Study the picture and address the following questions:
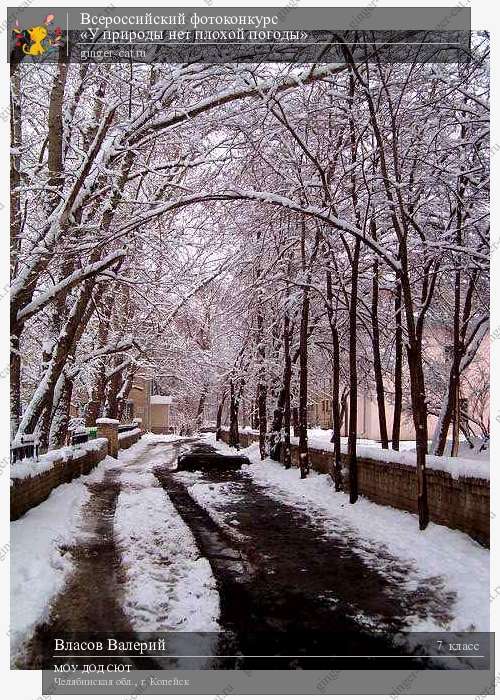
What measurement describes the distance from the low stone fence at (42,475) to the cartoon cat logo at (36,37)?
16.4 ft

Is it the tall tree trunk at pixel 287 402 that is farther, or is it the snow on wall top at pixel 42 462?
the tall tree trunk at pixel 287 402

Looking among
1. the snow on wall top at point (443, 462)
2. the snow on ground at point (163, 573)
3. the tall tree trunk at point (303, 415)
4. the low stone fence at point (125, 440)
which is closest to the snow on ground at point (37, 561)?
the snow on ground at point (163, 573)

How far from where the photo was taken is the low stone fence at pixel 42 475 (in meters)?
8.13

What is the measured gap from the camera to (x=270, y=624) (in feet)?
17.2

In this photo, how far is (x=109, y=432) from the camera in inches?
930

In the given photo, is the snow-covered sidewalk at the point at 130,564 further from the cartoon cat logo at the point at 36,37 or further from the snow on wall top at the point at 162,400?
the snow on wall top at the point at 162,400

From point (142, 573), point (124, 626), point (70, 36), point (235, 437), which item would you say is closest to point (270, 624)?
point (124, 626)

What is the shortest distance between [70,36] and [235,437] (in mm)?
25820

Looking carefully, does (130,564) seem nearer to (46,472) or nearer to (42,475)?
(42,475)

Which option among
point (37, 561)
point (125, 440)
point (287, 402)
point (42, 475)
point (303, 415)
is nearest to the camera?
point (37, 561)

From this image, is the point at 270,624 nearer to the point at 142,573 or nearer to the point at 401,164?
the point at 142,573

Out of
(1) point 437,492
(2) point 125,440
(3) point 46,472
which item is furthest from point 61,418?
(2) point 125,440

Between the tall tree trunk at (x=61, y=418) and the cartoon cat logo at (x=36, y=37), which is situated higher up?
the cartoon cat logo at (x=36, y=37)

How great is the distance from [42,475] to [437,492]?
6116mm
